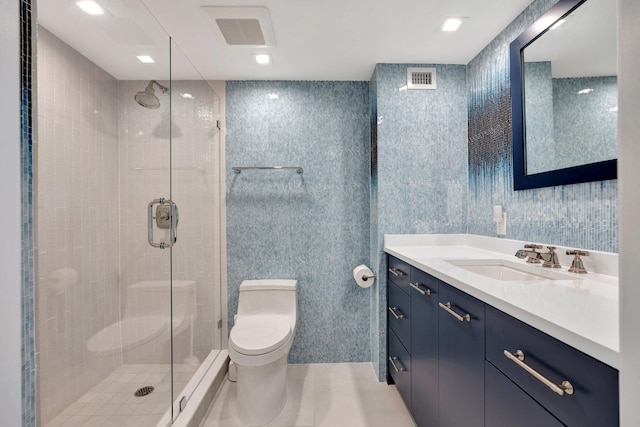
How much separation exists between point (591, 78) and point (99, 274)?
88.4 inches

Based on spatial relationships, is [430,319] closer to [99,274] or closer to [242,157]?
[99,274]

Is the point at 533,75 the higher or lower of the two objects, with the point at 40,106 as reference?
higher

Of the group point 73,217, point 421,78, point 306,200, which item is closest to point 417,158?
point 421,78

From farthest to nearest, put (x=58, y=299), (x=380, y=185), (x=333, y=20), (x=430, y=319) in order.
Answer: (x=380, y=185)
(x=333, y=20)
(x=430, y=319)
(x=58, y=299)

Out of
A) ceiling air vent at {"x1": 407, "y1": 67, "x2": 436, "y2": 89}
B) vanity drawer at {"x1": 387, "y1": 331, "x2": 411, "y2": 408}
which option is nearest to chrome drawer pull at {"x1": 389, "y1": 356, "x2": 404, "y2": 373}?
vanity drawer at {"x1": 387, "y1": 331, "x2": 411, "y2": 408}

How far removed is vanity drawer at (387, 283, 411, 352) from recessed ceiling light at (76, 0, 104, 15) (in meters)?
1.98

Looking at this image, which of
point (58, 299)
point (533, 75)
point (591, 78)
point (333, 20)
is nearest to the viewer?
point (58, 299)

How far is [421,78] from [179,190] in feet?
6.03

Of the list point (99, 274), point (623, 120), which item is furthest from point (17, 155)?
point (623, 120)

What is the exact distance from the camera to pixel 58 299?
3.48 ft

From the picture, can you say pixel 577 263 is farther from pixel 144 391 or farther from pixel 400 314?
pixel 144 391

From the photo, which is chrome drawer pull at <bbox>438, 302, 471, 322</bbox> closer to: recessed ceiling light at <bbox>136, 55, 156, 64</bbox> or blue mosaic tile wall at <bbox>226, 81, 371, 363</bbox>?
blue mosaic tile wall at <bbox>226, 81, 371, 363</bbox>

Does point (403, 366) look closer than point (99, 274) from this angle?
No

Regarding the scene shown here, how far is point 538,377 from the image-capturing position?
2.25 ft
